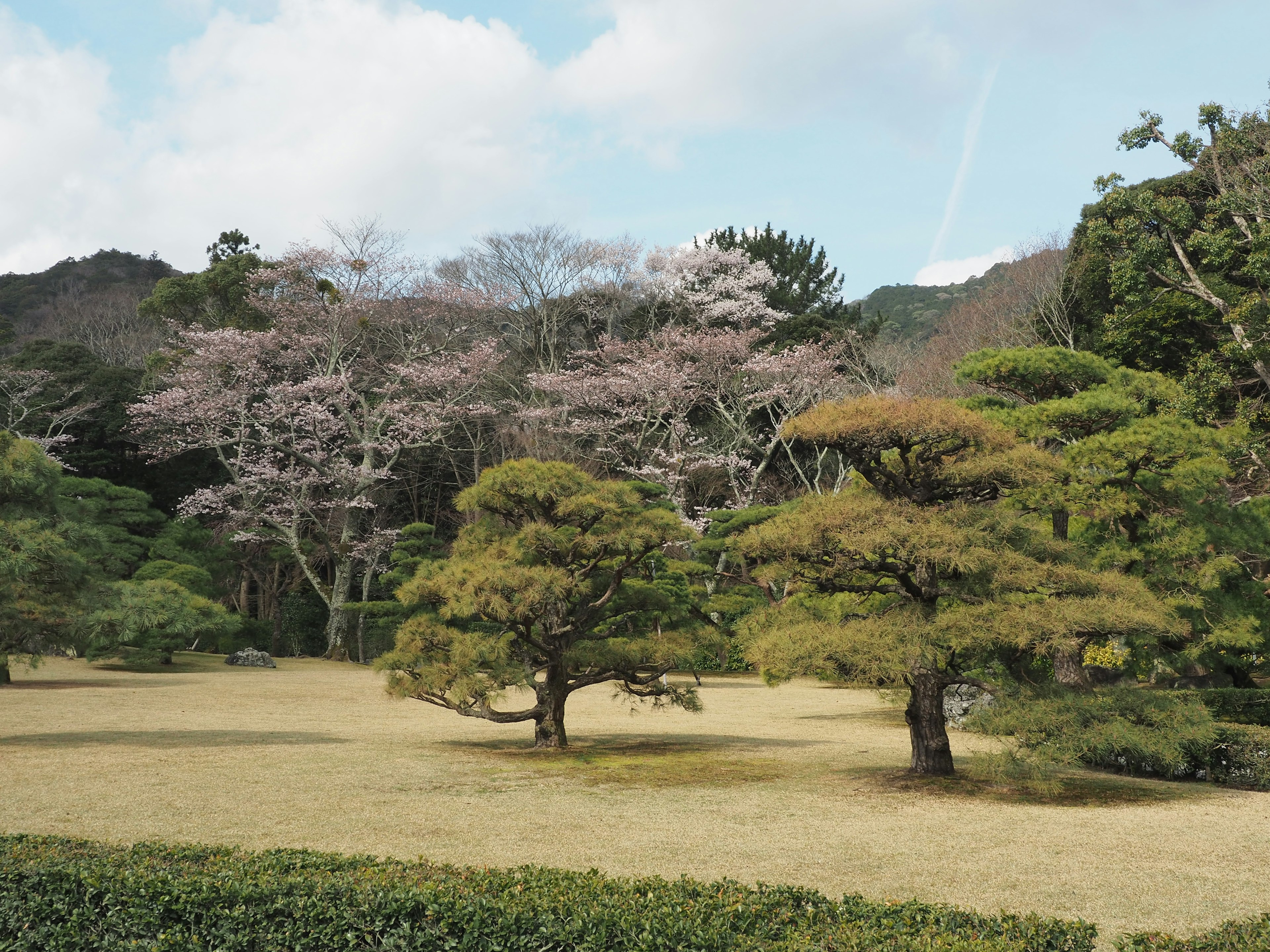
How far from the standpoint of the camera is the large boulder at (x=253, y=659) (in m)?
22.9

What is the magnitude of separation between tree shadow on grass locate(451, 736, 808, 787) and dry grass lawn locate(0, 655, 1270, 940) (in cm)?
5

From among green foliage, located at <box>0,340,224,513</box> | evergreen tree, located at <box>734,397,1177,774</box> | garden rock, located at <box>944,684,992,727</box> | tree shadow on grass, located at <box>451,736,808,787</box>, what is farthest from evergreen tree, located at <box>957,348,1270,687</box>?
green foliage, located at <box>0,340,224,513</box>

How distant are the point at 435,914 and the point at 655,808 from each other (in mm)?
4177

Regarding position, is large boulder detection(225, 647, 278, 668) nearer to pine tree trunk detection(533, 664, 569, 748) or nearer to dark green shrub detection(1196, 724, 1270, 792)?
pine tree trunk detection(533, 664, 569, 748)

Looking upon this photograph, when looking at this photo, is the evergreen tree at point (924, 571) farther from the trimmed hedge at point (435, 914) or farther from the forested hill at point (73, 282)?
the forested hill at point (73, 282)

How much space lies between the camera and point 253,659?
23.0 metres

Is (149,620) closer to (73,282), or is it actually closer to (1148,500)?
(1148,500)

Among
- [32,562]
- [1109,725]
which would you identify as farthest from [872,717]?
[32,562]

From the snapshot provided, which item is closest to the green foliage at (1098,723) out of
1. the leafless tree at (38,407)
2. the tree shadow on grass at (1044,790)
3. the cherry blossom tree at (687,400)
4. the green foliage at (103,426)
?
the tree shadow on grass at (1044,790)

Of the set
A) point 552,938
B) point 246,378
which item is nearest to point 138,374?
point 246,378

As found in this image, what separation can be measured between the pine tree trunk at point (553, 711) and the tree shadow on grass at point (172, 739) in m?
2.25

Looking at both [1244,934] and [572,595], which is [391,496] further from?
[1244,934]

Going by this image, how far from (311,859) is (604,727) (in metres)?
9.45

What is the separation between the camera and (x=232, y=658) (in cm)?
2341
